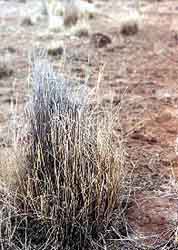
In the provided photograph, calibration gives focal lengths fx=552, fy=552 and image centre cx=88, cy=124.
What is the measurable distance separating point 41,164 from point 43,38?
607 centimetres

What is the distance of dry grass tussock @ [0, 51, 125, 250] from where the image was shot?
112 inches

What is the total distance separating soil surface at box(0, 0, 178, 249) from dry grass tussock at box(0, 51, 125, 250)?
0.70 feet

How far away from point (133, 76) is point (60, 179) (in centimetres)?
372

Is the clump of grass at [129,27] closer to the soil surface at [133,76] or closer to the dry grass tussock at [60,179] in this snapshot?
the soil surface at [133,76]

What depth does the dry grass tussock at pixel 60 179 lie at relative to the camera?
284cm

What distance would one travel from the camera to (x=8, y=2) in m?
13.0

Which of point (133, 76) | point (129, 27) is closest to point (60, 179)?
point (133, 76)

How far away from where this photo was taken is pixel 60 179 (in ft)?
9.67

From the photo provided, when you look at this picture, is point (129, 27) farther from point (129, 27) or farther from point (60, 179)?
point (60, 179)

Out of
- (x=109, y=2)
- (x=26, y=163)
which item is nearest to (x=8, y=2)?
(x=109, y=2)

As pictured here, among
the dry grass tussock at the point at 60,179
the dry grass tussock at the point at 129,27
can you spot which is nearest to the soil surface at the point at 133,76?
the dry grass tussock at the point at 129,27

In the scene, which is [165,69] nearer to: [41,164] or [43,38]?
[43,38]

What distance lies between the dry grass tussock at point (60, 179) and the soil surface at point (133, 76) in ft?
0.70

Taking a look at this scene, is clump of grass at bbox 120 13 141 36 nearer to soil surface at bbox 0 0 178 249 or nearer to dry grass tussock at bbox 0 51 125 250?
soil surface at bbox 0 0 178 249
